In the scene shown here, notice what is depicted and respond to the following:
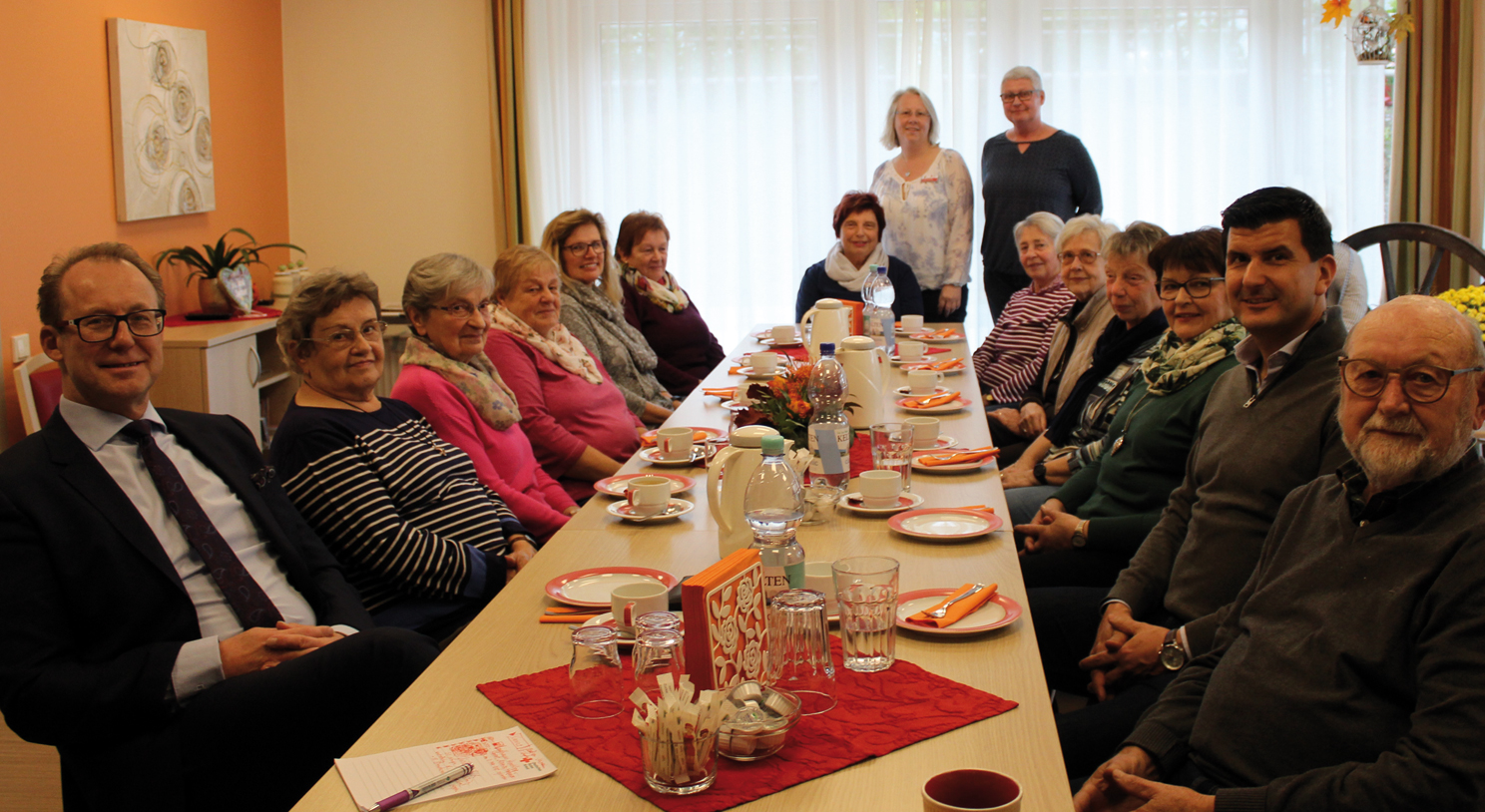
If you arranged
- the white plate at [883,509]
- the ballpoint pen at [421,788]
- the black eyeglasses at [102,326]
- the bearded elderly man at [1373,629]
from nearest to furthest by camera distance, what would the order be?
the ballpoint pen at [421,788] → the bearded elderly man at [1373,629] → the black eyeglasses at [102,326] → the white plate at [883,509]

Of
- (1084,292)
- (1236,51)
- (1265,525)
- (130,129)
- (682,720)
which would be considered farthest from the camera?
(1236,51)

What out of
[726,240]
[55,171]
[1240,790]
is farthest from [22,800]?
[726,240]

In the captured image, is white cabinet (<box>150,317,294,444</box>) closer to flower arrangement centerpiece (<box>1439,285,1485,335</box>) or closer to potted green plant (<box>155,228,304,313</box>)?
potted green plant (<box>155,228,304,313</box>)

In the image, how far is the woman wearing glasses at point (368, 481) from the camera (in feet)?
6.92

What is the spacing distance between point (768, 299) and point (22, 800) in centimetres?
452

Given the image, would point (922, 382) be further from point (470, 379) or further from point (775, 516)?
point (775, 516)

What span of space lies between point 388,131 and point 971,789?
19.1 feet

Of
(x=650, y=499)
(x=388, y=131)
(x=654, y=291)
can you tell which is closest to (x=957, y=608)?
(x=650, y=499)

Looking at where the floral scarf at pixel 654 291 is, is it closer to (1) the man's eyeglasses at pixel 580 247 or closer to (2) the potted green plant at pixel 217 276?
(1) the man's eyeglasses at pixel 580 247

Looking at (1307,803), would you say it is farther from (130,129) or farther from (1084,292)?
(130,129)

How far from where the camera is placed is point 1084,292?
11.4ft

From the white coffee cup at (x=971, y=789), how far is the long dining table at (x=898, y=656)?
0.29ft

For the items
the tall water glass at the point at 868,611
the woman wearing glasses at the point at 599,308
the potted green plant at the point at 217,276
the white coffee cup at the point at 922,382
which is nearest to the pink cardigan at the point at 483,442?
the woman wearing glasses at the point at 599,308

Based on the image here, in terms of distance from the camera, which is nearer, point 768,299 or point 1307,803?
point 1307,803
